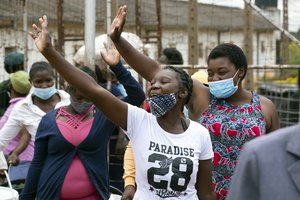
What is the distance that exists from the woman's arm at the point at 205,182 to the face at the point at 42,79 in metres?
2.60

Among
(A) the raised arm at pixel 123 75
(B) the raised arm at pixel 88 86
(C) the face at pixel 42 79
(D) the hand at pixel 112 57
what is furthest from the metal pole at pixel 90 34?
(B) the raised arm at pixel 88 86

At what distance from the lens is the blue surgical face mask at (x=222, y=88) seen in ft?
16.5

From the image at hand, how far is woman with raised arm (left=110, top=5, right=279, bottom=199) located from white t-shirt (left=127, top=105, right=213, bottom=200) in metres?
0.56

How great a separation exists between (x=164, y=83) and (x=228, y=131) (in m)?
0.66

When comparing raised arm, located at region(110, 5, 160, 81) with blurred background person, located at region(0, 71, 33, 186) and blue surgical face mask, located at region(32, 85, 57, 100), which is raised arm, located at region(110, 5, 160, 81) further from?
blurred background person, located at region(0, 71, 33, 186)

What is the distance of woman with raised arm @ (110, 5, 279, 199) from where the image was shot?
16.3 ft

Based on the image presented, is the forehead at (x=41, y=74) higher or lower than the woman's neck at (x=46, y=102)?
higher

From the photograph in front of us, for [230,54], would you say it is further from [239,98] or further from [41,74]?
[41,74]

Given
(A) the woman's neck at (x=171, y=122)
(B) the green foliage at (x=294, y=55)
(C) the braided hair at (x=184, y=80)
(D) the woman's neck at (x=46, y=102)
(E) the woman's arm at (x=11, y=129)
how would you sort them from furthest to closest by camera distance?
(B) the green foliage at (x=294, y=55) → (D) the woman's neck at (x=46, y=102) → (E) the woman's arm at (x=11, y=129) → (C) the braided hair at (x=184, y=80) → (A) the woman's neck at (x=171, y=122)

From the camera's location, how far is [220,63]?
5.14 metres

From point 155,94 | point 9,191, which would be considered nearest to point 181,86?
point 155,94

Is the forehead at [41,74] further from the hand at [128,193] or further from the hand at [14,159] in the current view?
the hand at [128,193]

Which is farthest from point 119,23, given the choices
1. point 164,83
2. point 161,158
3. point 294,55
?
point 294,55

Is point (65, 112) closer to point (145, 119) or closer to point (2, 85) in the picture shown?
point (145, 119)
